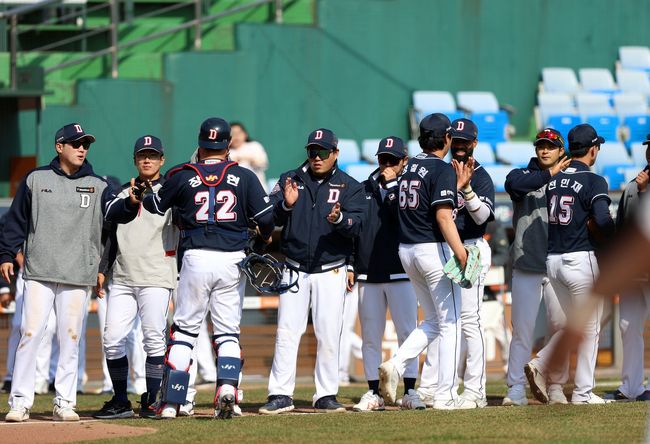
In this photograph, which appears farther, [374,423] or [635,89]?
[635,89]

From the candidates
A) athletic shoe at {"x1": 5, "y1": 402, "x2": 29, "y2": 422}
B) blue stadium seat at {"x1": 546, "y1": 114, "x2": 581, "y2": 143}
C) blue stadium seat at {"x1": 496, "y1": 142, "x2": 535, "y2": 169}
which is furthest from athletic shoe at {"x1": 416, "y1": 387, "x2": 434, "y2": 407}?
blue stadium seat at {"x1": 546, "y1": 114, "x2": 581, "y2": 143}

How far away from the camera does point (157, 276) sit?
27.1ft

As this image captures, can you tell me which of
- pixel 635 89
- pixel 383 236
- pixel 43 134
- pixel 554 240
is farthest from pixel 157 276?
pixel 635 89

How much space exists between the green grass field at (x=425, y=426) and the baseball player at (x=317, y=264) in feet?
1.86

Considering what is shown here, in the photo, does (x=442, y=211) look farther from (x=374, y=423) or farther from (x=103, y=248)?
(x=103, y=248)

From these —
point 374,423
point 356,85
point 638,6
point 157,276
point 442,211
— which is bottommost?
point 374,423

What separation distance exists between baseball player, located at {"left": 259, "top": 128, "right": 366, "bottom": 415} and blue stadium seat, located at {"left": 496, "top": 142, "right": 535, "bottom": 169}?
29.3ft

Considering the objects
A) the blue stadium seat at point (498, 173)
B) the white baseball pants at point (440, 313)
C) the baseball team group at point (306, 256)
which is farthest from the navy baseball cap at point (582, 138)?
the blue stadium seat at point (498, 173)

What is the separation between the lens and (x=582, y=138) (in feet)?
28.9

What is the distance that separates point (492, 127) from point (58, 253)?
1102 cm

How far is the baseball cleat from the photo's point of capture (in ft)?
25.7

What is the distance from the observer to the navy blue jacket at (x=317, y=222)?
852 cm

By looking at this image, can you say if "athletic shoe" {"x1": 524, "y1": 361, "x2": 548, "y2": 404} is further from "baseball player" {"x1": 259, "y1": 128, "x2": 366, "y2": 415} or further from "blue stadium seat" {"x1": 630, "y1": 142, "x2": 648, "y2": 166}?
"blue stadium seat" {"x1": 630, "y1": 142, "x2": 648, "y2": 166}

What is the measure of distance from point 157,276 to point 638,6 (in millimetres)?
13734
